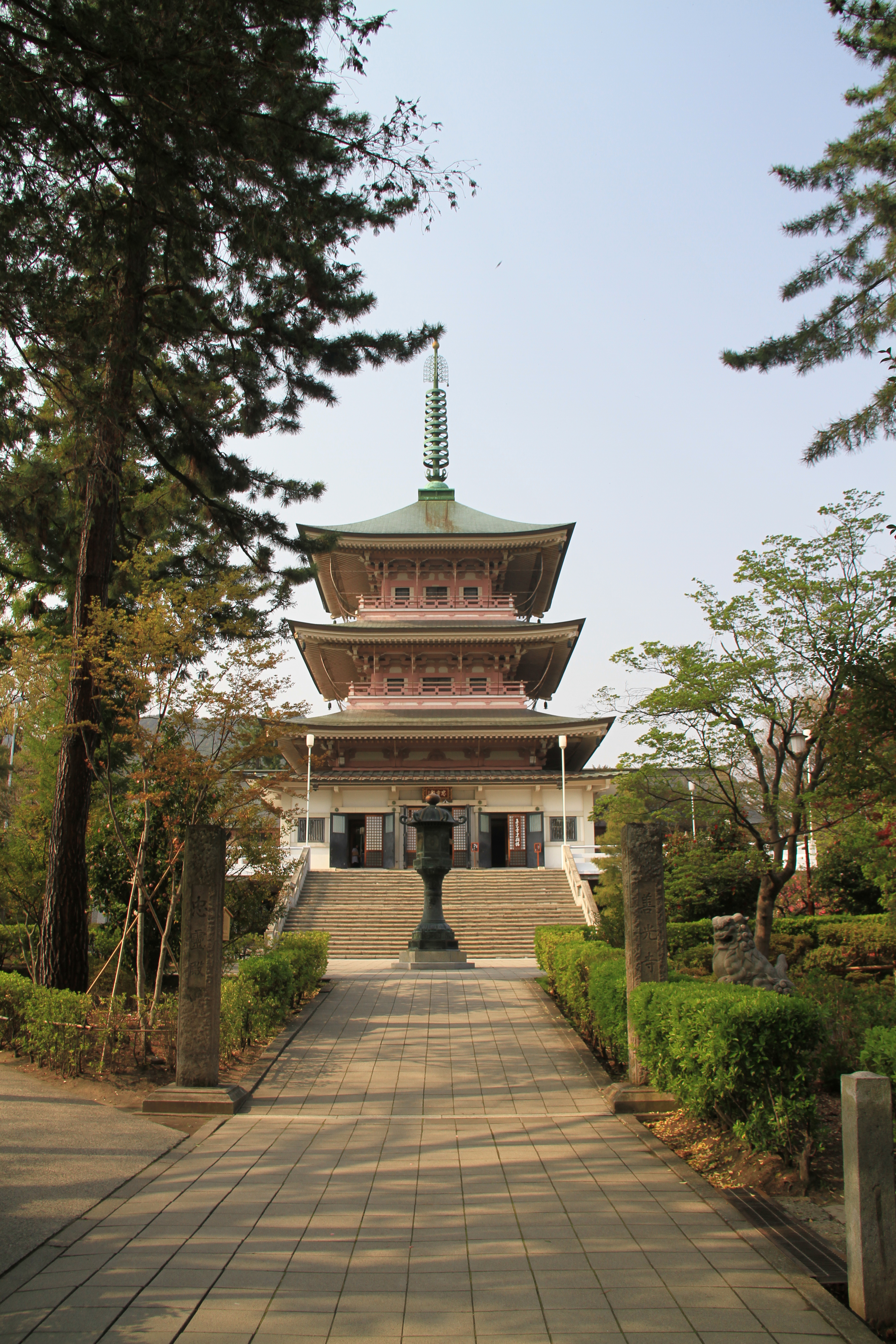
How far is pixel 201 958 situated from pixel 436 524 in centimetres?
2953

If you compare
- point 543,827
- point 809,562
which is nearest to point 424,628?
point 543,827

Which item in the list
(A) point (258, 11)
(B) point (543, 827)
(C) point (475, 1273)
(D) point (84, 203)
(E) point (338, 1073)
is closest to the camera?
(C) point (475, 1273)

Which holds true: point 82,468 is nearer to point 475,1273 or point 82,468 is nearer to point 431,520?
point 475,1273

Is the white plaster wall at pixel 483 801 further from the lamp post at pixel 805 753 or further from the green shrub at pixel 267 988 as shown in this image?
the green shrub at pixel 267 988

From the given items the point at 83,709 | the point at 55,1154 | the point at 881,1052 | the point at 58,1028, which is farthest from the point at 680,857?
the point at 55,1154

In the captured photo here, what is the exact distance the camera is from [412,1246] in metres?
4.38

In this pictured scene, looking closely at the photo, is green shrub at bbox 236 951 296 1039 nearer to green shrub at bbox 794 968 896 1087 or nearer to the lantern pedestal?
green shrub at bbox 794 968 896 1087

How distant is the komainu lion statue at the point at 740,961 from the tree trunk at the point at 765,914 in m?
6.75

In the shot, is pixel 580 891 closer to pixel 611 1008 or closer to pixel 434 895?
pixel 434 895

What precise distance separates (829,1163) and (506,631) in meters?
27.0

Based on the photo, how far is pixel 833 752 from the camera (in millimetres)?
10656

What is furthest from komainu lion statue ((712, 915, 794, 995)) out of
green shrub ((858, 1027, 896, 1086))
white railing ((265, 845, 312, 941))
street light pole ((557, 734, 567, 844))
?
street light pole ((557, 734, 567, 844))

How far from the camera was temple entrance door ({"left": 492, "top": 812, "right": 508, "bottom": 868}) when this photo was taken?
1281 inches

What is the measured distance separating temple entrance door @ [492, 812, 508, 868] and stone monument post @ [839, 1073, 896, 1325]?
94.3 ft
